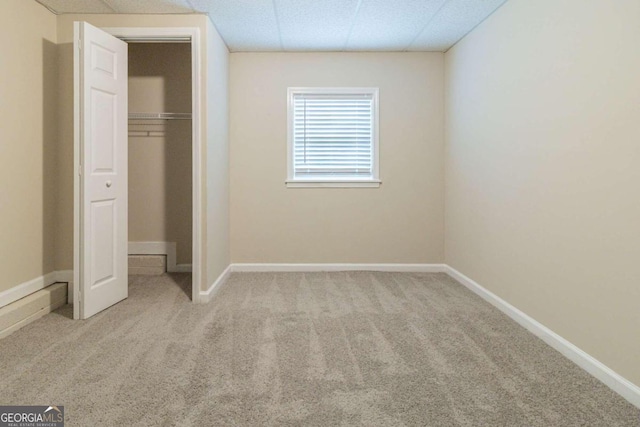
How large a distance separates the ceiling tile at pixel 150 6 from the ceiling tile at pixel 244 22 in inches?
4.5

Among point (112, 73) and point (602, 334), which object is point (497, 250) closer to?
point (602, 334)

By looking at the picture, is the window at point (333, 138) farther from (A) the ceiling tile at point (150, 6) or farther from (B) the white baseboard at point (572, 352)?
(B) the white baseboard at point (572, 352)

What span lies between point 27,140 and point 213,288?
1863 mm

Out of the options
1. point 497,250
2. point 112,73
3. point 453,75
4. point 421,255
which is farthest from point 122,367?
point 453,75

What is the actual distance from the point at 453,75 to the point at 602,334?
313 cm

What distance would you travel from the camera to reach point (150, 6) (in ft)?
11.5

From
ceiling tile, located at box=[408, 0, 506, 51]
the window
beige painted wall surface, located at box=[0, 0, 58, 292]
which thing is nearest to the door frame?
beige painted wall surface, located at box=[0, 0, 58, 292]

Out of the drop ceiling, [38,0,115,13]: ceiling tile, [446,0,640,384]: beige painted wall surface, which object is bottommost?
[446,0,640,384]: beige painted wall surface

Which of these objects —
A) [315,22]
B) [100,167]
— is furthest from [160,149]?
[315,22]

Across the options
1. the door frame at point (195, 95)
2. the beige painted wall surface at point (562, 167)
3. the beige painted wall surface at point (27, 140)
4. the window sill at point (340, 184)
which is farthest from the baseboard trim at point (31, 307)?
the beige painted wall surface at point (562, 167)

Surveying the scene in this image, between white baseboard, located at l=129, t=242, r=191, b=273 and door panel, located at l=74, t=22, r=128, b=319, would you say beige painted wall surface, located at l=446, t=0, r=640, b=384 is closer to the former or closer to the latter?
door panel, located at l=74, t=22, r=128, b=319

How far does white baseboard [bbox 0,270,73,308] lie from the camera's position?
9.91 feet

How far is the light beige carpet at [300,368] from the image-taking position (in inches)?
73.8

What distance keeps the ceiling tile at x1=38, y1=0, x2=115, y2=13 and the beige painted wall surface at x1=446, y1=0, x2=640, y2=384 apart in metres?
3.23
